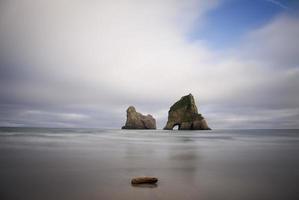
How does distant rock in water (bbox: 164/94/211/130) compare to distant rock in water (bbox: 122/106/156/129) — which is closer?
distant rock in water (bbox: 164/94/211/130)

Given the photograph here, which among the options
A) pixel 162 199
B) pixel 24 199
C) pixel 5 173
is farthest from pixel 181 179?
pixel 5 173

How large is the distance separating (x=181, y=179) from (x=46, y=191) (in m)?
6.98

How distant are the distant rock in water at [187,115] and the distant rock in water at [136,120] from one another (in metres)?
31.8

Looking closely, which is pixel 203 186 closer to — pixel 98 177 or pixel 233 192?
pixel 233 192

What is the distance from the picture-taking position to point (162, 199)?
920 cm

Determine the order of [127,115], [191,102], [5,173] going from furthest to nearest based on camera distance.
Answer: [127,115]
[191,102]
[5,173]

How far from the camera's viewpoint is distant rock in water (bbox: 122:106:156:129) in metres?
161

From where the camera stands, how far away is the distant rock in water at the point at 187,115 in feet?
439

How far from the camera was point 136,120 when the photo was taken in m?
165

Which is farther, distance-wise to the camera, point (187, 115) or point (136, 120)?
point (136, 120)

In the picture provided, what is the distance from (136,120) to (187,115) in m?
43.4

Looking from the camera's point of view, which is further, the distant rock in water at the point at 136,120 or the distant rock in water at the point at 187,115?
the distant rock in water at the point at 136,120

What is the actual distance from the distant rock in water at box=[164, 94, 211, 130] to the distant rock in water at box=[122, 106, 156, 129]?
31774mm

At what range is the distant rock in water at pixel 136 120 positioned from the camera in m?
161
